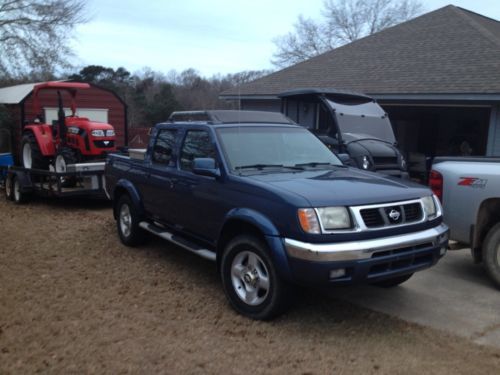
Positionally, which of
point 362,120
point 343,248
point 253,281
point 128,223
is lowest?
point 128,223

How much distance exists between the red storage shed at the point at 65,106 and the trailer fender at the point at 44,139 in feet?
13.9

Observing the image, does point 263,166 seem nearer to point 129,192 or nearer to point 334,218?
point 334,218

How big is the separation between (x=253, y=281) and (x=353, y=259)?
1.02 m

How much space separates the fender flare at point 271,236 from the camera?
4.12 meters

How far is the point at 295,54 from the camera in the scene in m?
37.8

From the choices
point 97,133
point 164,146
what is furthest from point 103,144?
point 164,146

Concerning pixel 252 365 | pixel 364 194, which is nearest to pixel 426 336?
pixel 364 194

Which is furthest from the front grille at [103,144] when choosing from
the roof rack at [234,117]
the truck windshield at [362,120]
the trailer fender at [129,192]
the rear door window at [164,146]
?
the roof rack at [234,117]

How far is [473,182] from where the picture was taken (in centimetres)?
549

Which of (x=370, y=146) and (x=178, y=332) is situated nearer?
(x=178, y=332)

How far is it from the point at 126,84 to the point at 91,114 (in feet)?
112

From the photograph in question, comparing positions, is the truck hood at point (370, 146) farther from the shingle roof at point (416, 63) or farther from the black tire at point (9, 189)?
the black tire at point (9, 189)

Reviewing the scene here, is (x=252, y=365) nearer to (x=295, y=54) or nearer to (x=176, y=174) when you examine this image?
(x=176, y=174)

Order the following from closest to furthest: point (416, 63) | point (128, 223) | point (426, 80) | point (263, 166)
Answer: point (263, 166) < point (128, 223) < point (426, 80) < point (416, 63)
